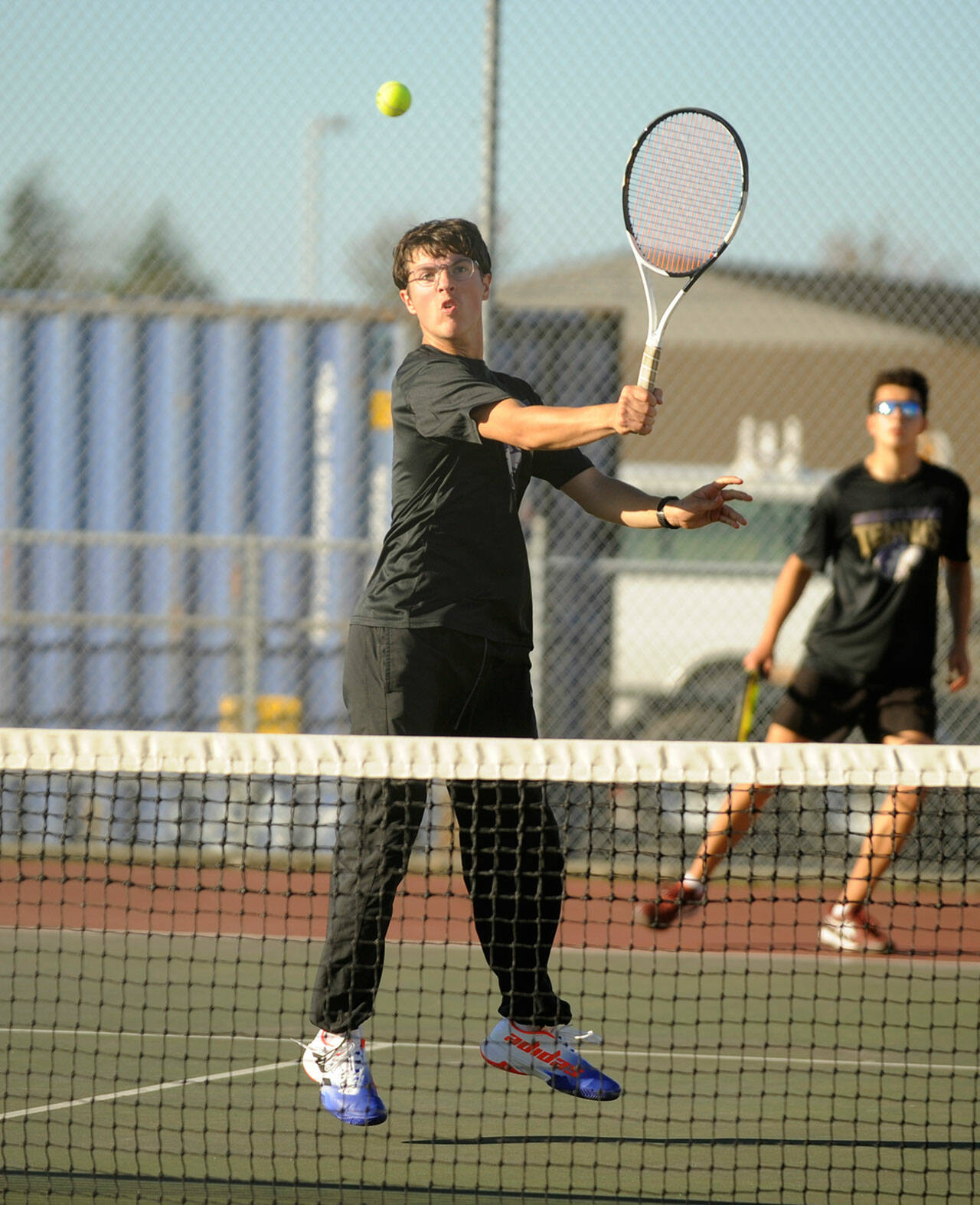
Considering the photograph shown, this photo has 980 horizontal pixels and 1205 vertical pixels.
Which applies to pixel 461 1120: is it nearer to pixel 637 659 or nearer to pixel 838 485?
pixel 838 485

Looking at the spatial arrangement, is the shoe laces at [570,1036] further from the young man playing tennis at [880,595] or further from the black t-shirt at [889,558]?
the black t-shirt at [889,558]

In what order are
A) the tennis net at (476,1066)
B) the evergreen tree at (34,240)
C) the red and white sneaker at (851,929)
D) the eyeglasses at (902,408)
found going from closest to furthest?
the tennis net at (476,1066) < the red and white sneaker at (851,929) < the eyeglasses at (902,408) < the evergreen tree at (34,240)

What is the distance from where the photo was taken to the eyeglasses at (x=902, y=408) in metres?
5.76

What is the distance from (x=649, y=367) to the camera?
3.14m

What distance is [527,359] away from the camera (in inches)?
335

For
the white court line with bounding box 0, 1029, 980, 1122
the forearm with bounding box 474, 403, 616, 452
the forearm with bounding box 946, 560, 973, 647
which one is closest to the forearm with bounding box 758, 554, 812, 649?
the forearm with bounding box 946, 560, 973, 647

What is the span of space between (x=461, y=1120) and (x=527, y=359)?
17.3 ft

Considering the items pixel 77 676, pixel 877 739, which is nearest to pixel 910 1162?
pixel 877 739

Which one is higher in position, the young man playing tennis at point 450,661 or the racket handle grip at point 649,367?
the racket handle grip at point 649,367

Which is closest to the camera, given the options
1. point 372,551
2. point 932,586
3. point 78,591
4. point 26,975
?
point 26,975

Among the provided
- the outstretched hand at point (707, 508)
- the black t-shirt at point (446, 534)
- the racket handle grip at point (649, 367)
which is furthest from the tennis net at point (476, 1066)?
the racket handle grip at point (649, 367)

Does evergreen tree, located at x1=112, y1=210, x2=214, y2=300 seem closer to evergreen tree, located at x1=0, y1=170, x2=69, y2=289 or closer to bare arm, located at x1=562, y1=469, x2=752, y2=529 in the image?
evergreen tree, located at x1=0, y1=170, x2=69, y2=289

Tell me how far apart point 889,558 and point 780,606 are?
406 millimetres

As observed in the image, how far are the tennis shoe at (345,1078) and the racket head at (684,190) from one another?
1.84 meters
